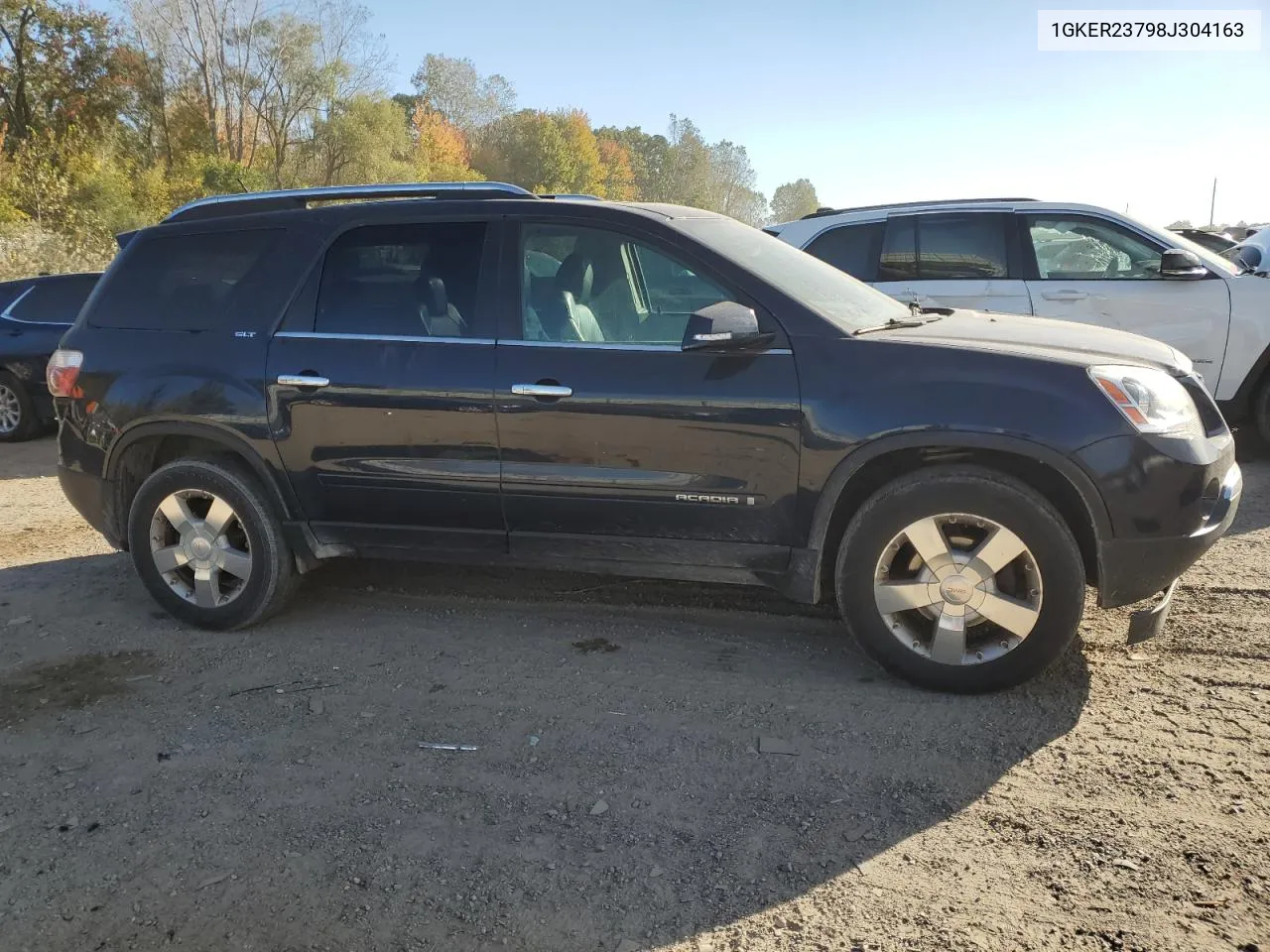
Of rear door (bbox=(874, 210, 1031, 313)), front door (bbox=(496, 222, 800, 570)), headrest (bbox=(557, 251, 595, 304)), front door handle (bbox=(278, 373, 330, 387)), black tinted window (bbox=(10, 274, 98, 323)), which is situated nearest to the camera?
front door (bbox=(496, 222, 800, 570))

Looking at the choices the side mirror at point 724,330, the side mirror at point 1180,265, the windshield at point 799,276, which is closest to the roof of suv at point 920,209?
the side mirror at point 1180,265

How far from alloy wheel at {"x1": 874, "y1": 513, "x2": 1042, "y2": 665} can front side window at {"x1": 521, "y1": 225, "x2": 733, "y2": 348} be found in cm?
127

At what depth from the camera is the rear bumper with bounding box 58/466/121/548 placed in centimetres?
462

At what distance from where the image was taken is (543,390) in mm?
3824

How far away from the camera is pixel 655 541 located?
3.82 meters

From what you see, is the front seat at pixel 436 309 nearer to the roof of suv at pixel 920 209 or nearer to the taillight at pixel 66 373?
the taillight at pixel 66 373

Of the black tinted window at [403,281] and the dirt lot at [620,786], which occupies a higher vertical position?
the black tinted window at [403,281]

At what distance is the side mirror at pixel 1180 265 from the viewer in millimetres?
6801

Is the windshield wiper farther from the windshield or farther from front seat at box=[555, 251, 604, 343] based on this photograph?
front seat at box=[555, 251, 604, 343]

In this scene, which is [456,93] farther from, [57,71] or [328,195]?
[328,195]

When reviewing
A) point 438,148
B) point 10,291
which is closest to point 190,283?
point 10,291

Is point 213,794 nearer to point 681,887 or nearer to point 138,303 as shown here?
point 681,887

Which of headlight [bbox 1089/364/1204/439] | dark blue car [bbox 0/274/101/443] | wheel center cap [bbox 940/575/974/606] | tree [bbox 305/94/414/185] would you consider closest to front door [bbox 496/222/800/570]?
wheel center cap [bbox 940/575/974/606]

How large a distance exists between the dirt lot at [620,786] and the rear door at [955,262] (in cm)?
322
